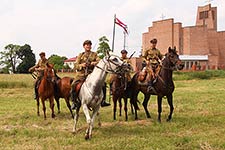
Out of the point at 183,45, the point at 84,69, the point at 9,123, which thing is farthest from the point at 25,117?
the point at 183,45

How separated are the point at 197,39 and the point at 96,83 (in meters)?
67.5

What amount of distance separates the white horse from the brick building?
63.0 meters

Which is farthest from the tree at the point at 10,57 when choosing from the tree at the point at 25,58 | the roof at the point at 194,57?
the roof at the point at 194,57

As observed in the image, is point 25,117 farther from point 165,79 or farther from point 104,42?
point 104,42

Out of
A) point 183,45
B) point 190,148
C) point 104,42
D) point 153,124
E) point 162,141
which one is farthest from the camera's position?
point 183,45

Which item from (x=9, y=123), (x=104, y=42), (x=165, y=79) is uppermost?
(x=104, y=42)

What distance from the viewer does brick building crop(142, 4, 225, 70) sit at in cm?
7175

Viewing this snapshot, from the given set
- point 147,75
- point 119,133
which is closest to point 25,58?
point 147,75

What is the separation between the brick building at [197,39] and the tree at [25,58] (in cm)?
2938

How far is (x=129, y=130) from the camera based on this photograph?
9906 millimetres

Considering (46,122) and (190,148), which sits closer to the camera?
(190,148)

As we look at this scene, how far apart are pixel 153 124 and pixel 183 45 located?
6649cm

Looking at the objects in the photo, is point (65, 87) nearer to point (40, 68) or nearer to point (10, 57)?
point (40, 68)

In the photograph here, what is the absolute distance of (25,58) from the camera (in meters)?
81.4
